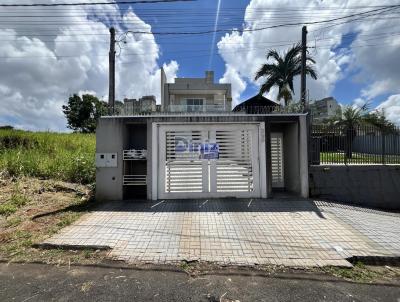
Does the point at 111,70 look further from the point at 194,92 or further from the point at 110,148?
the point at 194,92

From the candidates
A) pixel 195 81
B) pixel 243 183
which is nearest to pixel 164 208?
pixel 243 183

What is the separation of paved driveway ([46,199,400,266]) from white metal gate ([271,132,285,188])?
1.95m

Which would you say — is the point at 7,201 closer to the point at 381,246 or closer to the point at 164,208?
the point at 164,208

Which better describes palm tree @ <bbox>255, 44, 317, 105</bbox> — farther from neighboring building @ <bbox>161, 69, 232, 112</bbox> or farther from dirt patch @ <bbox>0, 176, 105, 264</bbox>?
dirt patch @ <bbox>0, 176, 105, 264</bbox>

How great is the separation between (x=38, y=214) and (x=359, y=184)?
9737 millimetres

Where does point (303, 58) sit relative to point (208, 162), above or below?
above

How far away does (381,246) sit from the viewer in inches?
220

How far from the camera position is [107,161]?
29.8 ft

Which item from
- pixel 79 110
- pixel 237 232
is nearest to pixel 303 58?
pixel 237 232

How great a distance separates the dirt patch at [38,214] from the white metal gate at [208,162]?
247 cm

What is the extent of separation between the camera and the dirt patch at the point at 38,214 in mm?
5094

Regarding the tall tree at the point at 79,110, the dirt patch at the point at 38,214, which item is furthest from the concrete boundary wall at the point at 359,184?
the tall tree at the point at 79,110

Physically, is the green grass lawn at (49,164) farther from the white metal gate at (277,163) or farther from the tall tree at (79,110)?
the tall tree at (79,110)

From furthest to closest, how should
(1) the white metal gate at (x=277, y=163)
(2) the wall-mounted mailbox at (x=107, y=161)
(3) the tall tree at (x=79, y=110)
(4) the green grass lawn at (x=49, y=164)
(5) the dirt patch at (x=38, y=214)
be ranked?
(3) the tall tree at (x=79, y=110) → (4) the green grass lawn at (x=49, y=164) → (1) the white metal gate at (x=277, y=163) → (2) the wall-mounted mailbox at (x=107, y=161) → (5) the dirt patch at (x=38, y=214)
